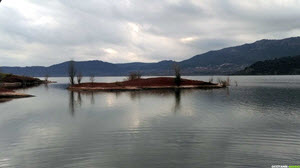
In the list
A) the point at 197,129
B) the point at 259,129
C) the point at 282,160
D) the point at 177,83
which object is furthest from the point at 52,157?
the point at 177,83

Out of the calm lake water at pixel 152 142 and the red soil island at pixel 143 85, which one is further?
the red soil island at pixel 143 85

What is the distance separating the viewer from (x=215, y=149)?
16.7m

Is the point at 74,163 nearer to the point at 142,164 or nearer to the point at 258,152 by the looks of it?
the point at 142,164

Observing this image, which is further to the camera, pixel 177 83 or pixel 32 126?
pixel 177 83

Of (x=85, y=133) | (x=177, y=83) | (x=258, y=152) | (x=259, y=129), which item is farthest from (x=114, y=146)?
(x=177, y=83)

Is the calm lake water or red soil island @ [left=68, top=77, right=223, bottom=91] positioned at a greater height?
red soil island @ [left=68, top=77, right=223, bottom=91]

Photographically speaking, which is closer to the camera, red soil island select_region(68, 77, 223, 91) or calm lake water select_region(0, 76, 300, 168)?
calm lake water select_region(0, 76, 300, 168)

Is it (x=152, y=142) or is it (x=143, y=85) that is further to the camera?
(x=143, y=85)

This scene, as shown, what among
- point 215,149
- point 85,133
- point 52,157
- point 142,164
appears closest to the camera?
point 142,164

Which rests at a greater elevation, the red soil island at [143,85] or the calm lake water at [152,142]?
the red soil island at [143,85]

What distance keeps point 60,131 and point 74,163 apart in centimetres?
942

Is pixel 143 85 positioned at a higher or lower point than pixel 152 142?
higher

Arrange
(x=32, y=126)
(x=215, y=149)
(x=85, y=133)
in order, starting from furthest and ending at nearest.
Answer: (x=32, y=126)
(x=85, y=133)
(x=215, y=149)

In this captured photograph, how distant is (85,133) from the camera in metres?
22.0
